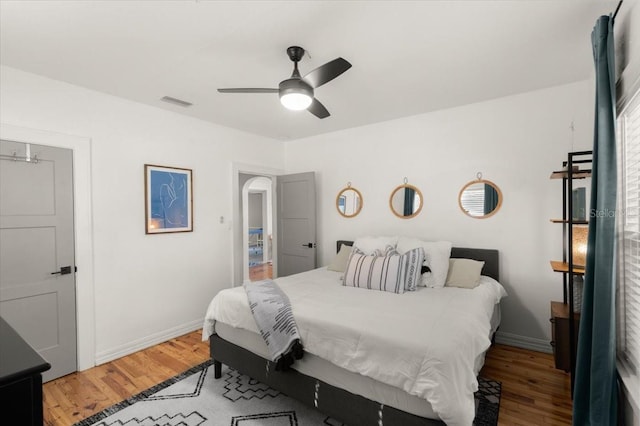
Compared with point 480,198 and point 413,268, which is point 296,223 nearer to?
point 413,268

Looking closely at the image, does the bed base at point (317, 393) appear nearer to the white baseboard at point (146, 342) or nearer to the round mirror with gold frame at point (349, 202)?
the white baseboard at point (146, 342)

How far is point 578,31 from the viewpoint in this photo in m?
2.06

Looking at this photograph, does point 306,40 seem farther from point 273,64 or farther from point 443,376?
point 443,376

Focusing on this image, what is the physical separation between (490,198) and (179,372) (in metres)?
3.56

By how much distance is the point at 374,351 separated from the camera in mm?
1755

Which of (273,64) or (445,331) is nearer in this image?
(445,331)

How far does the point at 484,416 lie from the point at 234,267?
3197mm

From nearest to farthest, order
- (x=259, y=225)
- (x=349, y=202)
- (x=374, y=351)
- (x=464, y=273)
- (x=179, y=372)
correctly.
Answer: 1. (x=374, y=351)
2. (x=179, y=372)
3. (x=464, y=273)
4. (x=349, y=202)
5. (x=259, y=225)

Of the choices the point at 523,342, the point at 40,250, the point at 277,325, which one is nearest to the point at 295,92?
the point at 277,325

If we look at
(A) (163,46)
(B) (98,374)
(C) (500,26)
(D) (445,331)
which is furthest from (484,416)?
(A) (163,46)

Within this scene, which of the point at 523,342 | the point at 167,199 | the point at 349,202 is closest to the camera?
the point at 523,342

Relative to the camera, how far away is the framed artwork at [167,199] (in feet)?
11.1

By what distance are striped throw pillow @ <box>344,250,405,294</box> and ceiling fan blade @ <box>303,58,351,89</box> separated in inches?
67.1

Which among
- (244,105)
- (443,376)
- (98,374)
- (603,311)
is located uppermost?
(244,105)
